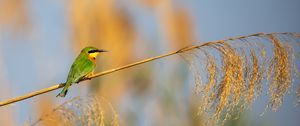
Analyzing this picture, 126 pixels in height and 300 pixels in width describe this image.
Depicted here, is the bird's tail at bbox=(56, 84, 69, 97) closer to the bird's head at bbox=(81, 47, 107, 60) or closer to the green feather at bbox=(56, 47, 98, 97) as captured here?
the green feather at bbox=(56, 47, 98, 97)

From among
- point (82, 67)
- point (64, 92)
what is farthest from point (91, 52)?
point (64, 92)

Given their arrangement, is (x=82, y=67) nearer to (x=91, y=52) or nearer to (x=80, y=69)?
(x=80, y=69)

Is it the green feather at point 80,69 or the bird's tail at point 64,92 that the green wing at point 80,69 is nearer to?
the green feather at point 80,69

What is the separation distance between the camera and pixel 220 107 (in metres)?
2.02

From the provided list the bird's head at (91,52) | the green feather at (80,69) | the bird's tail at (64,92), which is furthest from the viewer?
the bird's head at (91,52)

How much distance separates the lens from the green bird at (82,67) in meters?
3.04

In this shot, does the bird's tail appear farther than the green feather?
No

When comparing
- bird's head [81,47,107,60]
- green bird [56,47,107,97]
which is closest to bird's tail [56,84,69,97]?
green bird [56,47,107,97]

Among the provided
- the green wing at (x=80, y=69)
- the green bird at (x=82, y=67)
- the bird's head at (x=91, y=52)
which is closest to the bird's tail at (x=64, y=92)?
the green bird at (x=82, y=67)

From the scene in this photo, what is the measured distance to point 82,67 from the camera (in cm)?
328

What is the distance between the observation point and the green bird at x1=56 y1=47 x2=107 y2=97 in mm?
3036

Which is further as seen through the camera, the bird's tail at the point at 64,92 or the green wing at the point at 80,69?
the green wing at the point at 80,69

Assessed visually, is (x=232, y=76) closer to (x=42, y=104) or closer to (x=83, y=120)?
(x=83, y=120)

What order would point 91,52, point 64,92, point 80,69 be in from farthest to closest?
point 91,52, point 80,69, point 64,92
